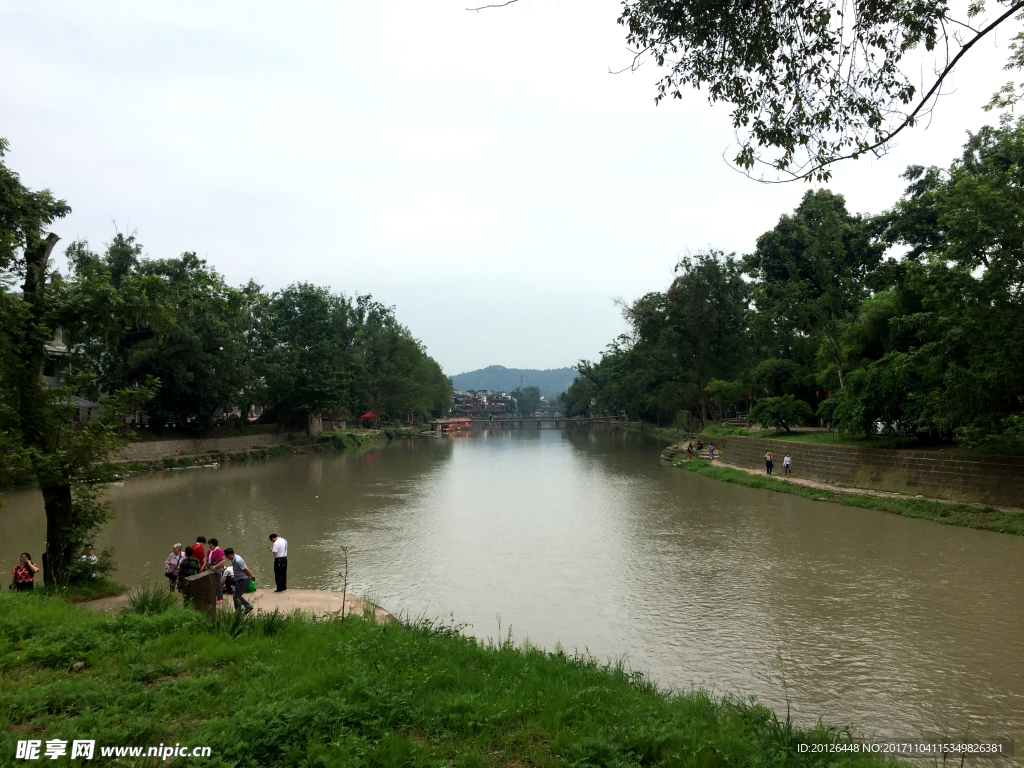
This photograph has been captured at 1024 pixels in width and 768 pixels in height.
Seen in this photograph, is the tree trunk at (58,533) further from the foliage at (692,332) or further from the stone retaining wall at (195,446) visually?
the foliage at (692,332)

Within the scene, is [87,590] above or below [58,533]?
below

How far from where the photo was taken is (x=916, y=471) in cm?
2092

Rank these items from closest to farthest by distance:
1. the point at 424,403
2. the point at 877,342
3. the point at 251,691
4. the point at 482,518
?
1. the point at 251,691
2. the point at 482,518
3. the point at 877,342
4. the point at 424,403

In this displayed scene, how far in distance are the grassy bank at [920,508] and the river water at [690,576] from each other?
1.74 feet

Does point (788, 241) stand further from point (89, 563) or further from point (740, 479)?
point (89, 563)

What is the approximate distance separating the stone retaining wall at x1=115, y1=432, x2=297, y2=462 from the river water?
8.65 m

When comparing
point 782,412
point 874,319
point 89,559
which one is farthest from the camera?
point 782,412

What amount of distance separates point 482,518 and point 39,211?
15.0 m

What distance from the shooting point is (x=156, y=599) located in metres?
8.12

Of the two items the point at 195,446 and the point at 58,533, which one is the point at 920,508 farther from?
the point at 195,446

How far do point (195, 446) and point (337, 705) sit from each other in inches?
1627

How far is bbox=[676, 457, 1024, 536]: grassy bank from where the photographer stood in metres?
16.6

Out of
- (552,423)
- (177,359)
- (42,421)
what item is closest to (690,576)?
(42,421)

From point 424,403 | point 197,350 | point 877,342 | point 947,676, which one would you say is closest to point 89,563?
point 947,676
